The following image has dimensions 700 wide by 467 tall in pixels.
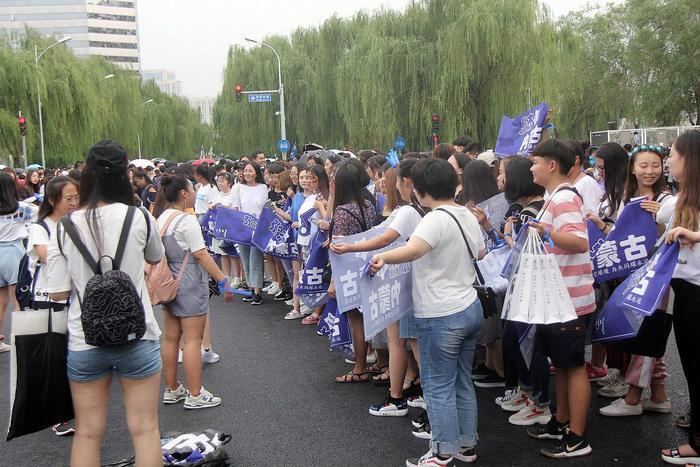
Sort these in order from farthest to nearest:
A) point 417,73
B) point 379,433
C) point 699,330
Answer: point 417,73 < point 379,433 < point 699,330

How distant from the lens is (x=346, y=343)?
5.64 m

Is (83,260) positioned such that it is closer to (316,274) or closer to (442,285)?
(442,285)

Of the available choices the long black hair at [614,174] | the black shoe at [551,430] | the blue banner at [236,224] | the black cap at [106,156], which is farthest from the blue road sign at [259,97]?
the black cap at [106,156]

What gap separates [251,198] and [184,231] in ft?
13.1

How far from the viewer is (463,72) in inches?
955

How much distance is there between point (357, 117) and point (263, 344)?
22436 mm

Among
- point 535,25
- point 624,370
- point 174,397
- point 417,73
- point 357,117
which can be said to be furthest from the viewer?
point 357,117

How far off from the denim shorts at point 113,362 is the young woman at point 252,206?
536 cm

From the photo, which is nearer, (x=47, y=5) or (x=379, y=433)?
(x=379, y=433)

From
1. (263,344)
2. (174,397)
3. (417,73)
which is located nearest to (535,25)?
(417,73)

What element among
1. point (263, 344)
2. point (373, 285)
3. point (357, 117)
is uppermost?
point (357, 117)

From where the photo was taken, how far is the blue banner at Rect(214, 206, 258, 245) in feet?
27.9

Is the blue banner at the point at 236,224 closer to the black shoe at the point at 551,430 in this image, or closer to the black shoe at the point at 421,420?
the black shoe at the point at 421,420

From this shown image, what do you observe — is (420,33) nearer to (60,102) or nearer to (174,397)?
(60,102)
